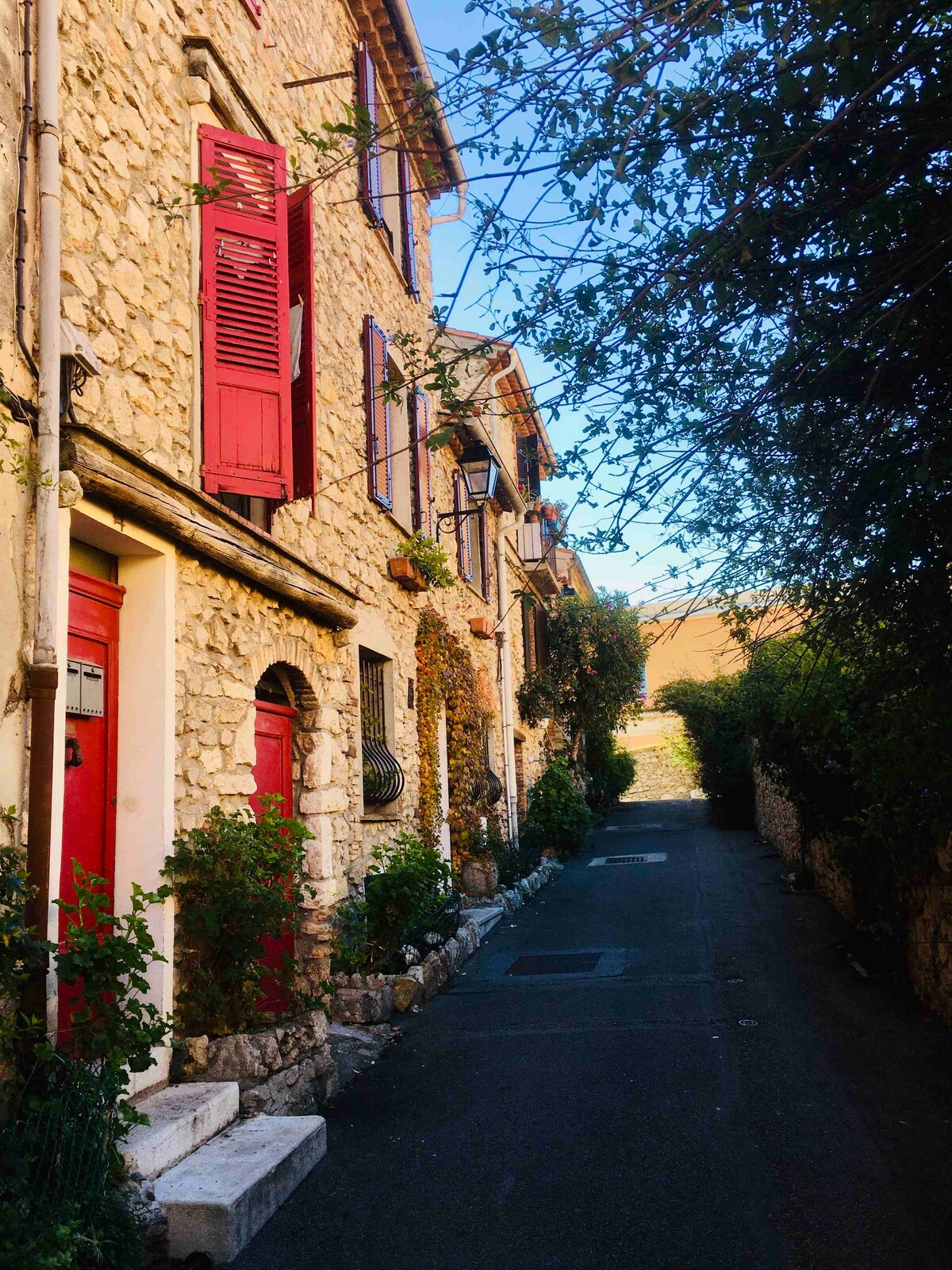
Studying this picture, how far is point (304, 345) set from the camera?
6.37 meters

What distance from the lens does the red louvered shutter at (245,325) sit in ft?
17.4

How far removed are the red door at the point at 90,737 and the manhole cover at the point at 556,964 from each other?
170 inches

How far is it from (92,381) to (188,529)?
0.76 metres

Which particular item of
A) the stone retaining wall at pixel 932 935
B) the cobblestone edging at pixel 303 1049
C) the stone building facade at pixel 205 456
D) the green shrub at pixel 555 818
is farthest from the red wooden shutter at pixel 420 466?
the green shrub at pixel 555 818

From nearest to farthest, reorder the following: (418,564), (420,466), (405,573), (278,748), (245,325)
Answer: (245,325) < (278,748) < (405,573) < (418,564) < (420,466)

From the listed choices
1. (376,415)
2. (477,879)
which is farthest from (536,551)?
(376,415)

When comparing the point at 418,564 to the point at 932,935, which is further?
the point at 418,564

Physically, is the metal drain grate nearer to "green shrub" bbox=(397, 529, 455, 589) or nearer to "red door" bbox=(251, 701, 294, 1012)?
"green shrub" bbox=(397, 529, 455, 589)

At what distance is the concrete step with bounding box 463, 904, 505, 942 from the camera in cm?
945

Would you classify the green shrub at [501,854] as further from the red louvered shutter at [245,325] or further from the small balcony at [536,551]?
the red louvered shutter at [245,325]

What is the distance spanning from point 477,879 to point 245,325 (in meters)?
6.95

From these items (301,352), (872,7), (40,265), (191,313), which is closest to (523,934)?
(301,352)

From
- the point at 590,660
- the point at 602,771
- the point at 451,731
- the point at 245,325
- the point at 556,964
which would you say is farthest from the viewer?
the point at 602,771

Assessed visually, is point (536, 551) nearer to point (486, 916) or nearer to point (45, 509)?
point (486, 916)
